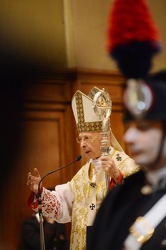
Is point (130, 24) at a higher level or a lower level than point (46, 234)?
higher

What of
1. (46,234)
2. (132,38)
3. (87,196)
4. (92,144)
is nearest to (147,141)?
(132,38)

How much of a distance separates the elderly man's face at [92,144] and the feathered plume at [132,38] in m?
2.07

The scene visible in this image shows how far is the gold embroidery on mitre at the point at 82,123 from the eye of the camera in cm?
404

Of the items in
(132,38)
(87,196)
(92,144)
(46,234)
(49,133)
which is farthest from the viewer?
(49,133)

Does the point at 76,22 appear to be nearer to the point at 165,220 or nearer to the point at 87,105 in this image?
the point at 87,105

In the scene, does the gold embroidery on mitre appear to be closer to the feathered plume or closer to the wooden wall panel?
the wooden wall panel

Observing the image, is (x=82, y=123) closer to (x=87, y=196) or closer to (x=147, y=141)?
(x=87, y=196)

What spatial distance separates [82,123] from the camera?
4121 mm

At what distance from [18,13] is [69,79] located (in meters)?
0.76

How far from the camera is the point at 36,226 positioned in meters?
4.94

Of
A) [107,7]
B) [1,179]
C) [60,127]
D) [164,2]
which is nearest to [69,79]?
[60,127]

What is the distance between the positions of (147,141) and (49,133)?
12.2 ft

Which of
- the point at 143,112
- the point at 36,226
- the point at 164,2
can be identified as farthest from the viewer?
the point at 164,2

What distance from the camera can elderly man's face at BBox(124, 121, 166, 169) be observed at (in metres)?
1.90
